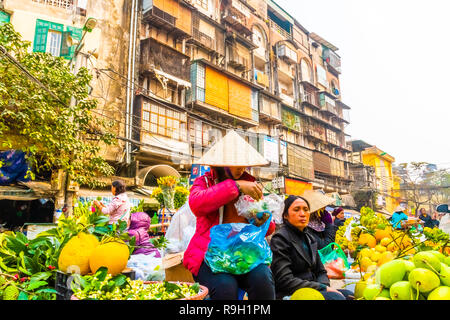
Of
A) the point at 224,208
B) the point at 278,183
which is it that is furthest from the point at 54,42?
the point at 278,183

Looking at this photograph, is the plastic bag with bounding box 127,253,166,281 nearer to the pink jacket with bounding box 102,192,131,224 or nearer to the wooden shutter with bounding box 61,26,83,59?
the pink jacket with bounding box 102,192,131,224

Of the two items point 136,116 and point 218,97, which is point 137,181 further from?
point 218,97

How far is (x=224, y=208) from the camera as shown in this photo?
2115 mm

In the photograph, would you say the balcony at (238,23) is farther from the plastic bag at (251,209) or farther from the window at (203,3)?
the plastic bag at (251,209)

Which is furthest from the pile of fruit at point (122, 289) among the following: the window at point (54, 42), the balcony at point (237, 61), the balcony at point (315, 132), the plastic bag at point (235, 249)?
the balcony at point (315, 132)

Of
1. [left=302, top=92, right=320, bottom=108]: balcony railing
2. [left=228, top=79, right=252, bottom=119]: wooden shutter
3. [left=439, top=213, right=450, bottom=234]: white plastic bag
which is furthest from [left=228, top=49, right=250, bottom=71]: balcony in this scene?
[left=439, top=213, right=450, bottom=234]: white plastic bag

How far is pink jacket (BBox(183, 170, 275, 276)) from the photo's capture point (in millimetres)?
1904

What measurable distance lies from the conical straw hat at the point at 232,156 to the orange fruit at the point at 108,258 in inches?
30.0

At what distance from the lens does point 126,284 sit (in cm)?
150

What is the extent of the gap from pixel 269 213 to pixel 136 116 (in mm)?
12591

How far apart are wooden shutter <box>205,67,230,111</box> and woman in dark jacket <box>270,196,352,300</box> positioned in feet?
54.7

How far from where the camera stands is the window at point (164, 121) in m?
14.8

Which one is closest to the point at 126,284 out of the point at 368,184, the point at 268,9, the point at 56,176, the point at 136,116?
the point at 56,176

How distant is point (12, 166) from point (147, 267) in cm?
929
